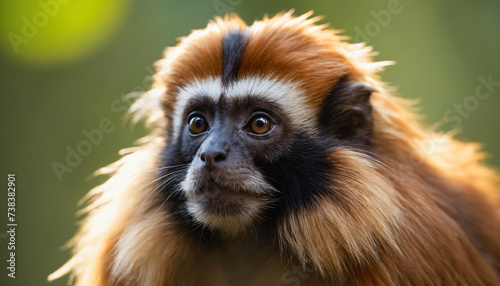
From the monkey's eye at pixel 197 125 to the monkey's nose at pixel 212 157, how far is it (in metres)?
0.30

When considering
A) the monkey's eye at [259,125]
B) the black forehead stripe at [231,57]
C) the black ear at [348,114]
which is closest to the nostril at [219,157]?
the monkey's eye at [259,125]

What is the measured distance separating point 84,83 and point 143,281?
276 centimetres

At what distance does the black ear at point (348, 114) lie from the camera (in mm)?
2211

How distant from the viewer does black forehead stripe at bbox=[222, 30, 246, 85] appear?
2.21 meters

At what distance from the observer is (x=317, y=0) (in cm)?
433

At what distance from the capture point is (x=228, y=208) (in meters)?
2.05

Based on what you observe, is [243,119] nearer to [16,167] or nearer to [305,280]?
[305,280]

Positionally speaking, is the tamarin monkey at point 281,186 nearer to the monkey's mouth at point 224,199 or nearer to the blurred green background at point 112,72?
the monkey's mouth at point 224,199

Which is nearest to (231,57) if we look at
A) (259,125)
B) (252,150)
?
(259,125)

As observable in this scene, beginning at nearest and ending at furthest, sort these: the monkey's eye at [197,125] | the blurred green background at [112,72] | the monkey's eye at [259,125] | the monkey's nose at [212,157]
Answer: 1. the monkey's nose at [212,157]
2. the monkey's eye at [259,125]
3. the monkey's eye at [197,125]
4. the blurred green background at [112,72]

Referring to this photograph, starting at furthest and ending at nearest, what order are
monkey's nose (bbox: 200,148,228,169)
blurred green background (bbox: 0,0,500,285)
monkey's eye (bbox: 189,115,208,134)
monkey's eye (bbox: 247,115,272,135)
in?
blurred green background (bbox: 0,0,500,285), monkey's eye (bbox: 189,115,208,134), monkey's eye (bbox: 247,115,272,135), monkey's nose (bbox: 200,148,228,169)

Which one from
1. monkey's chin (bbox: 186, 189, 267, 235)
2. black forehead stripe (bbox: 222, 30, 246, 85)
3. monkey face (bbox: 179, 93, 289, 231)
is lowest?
monkey's chin (bbox: 186, 189, 267, 235)

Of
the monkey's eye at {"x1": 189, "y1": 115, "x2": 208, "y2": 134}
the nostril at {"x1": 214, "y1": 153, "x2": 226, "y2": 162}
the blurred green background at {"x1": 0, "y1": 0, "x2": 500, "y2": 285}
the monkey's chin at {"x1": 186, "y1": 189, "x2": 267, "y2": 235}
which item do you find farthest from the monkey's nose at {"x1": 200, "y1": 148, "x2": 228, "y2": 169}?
the blurred green background at {"x1": 0, "y1": 0, "x2": 500, "y2": 285}

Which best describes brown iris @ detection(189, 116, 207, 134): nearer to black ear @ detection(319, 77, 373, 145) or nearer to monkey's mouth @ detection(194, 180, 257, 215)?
monkey's mouth @ detection(194, 180, 257, 215)
